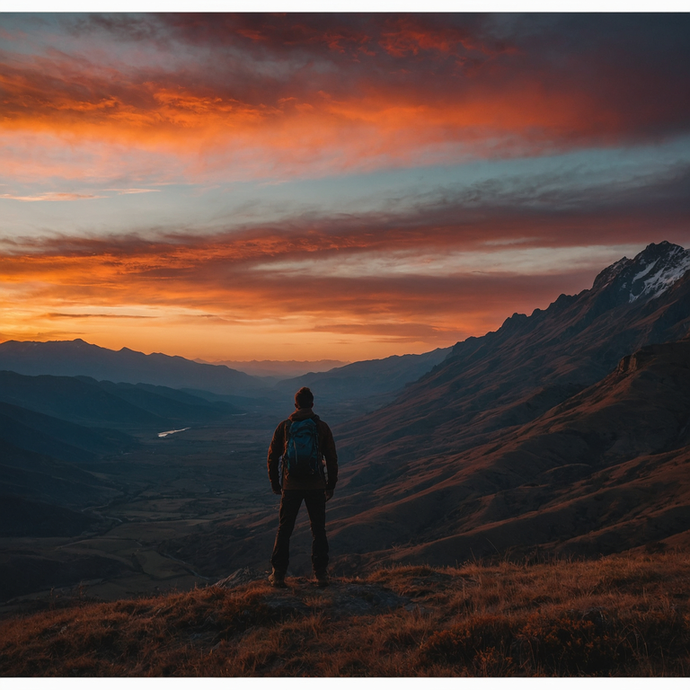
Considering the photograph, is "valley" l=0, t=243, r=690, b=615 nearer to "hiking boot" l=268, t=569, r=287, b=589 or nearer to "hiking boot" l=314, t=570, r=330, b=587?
"hiking boot" l=314, t=570, r=330, b=587

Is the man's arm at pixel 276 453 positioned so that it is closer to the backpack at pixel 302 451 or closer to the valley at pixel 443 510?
the backpack at pixel 302 451

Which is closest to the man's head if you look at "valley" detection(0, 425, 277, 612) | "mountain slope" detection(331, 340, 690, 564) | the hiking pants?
the hiking pants

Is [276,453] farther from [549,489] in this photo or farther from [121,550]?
[121,550]

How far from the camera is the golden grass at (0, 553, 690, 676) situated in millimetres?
6598

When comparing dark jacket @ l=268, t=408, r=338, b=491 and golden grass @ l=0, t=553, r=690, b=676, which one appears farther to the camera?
dark jacket @ l=268, t=408, r=338, b=491

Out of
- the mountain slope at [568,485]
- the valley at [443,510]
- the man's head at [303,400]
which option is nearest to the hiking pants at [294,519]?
the man's head at [303,400]

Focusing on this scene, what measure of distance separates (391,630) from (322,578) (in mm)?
Answer: 3210

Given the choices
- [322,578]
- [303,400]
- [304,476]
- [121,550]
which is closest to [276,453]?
[304,476]

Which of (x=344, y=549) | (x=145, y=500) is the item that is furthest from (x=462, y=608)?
(x=145, y=500)

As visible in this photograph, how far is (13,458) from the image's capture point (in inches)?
6905

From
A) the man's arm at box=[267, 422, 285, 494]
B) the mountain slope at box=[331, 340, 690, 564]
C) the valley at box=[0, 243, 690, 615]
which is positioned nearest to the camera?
the man's arm at box=[267, 422, 285, 494]

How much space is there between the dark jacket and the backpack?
12cm

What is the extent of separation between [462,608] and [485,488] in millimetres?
97697

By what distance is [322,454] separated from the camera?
10.6 m
